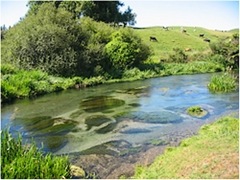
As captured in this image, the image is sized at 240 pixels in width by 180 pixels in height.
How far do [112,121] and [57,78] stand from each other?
41.6 feet

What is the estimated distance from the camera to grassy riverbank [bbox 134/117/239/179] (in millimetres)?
6992

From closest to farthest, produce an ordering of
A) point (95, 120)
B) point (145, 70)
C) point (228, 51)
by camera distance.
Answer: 1. point (95, 120)
2. point (145, 70)
3. point (228, 51)

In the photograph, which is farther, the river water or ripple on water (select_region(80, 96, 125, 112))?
ripple on water (select_region(80, 96, 125, 112))

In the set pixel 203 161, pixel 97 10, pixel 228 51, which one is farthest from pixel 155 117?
pixel 97 10

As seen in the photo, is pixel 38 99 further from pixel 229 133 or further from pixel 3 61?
pixel 229 133

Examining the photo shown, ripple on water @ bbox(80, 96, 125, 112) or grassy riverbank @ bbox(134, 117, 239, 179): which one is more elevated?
grassy riverbank @ bbox(134, 117, 239, 179)

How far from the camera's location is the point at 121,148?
11.4 meters

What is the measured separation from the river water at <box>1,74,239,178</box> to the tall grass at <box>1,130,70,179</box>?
1.53m

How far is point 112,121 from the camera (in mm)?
15383

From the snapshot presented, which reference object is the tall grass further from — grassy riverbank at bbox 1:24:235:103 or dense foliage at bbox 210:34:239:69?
dense foliage at bbox 210:34:239:69

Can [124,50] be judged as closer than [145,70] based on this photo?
Yes

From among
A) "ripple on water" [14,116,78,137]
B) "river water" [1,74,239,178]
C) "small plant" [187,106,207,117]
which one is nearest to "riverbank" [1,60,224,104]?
"river water" [1,74,239,178]

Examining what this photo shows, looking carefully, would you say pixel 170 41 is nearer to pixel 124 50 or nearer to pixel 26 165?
pixel 124 50

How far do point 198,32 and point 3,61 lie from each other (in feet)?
136
